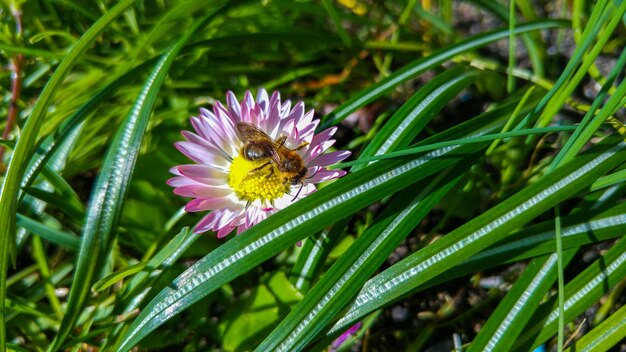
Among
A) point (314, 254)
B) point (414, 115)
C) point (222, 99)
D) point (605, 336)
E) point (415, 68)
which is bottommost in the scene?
point (605, 336)

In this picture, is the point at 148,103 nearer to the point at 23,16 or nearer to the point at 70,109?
the point at 70,109

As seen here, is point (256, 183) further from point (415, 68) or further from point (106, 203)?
point (415, 68)

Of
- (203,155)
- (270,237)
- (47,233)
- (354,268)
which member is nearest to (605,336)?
(354,268)

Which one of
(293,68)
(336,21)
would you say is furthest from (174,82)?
(336,21)

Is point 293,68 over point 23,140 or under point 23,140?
over

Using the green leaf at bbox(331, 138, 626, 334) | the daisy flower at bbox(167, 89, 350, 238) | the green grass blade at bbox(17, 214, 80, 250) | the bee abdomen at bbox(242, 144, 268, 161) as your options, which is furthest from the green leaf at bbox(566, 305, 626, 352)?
the green grass blade at bbox(17, 214, 80, 250)

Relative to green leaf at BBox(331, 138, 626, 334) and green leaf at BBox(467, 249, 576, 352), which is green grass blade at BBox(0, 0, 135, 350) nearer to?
green leaf at BBox(331, 138, 626, 334)
